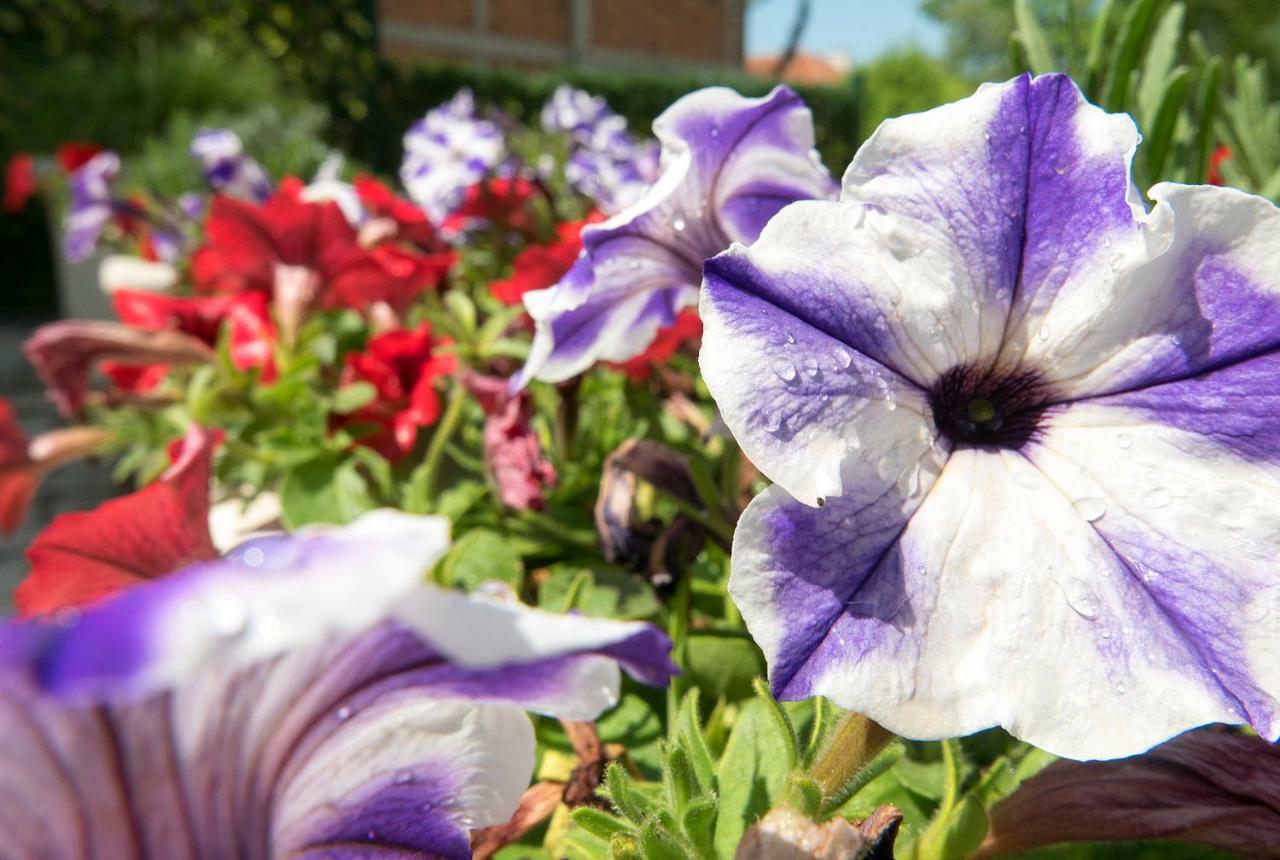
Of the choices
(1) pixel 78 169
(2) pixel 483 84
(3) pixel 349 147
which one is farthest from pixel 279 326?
(2) pixel 483 84

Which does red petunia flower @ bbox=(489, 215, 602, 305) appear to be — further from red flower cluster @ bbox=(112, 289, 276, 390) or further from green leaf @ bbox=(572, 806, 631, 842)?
green leaf @ bbox=(572, 806, 631, 842)

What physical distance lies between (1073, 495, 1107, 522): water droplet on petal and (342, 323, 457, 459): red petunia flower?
743mm

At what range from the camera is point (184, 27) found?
8.45 metres

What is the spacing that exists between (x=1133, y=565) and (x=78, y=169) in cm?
295

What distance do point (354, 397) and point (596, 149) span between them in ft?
4.57

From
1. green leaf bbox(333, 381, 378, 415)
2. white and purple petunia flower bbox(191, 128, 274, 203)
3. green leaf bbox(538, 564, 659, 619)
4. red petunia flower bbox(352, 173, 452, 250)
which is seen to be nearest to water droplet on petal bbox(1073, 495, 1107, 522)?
green leaf bbox(538, 564, 659, 619)

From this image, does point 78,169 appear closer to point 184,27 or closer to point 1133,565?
point 1133,565

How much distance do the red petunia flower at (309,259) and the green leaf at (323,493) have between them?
31cm

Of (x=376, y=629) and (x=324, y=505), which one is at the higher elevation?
(x=376, y=629)

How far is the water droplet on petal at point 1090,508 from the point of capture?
1.25 feet

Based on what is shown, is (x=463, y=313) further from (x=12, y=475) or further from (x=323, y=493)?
(x=12, y=475)

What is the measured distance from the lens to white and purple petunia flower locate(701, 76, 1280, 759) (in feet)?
1.17

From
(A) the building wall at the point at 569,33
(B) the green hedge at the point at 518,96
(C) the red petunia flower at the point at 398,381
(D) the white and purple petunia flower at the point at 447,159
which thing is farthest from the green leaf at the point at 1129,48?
(A) the building wall at the point at 569,33

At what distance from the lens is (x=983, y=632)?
363mm
